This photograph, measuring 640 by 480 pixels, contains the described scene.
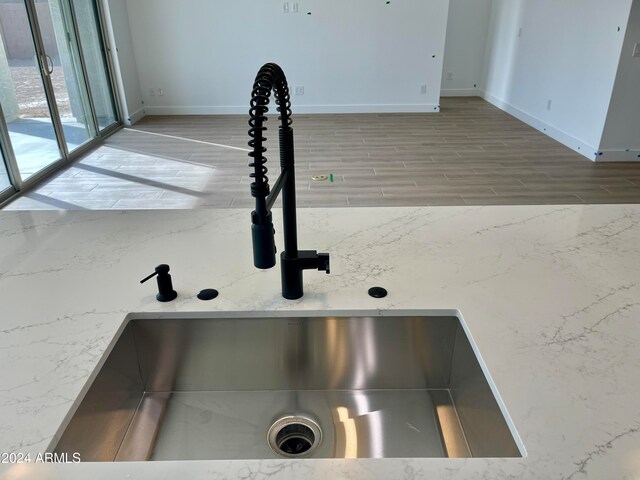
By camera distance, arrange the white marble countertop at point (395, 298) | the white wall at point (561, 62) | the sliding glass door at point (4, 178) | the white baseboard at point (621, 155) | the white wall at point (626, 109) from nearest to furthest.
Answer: the white marble countertop at point (395, 298), the sliding glass door at point (4, 178), the white wall at point (626, 109), the white wall at point (561, 62), the white baseboard at point (621, 155)

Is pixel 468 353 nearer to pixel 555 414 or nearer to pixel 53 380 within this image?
pixel 555 414

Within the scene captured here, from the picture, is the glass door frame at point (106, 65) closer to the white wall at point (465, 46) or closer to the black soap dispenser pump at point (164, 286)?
the white wall at point (465, 46)

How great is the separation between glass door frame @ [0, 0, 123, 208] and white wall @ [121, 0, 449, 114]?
728 millimetres

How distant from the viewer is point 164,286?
1.02 m

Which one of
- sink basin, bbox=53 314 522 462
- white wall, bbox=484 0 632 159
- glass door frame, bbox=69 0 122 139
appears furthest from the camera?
glass door frame, bbox=69 0 122 139

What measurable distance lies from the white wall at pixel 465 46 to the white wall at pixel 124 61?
194 inches

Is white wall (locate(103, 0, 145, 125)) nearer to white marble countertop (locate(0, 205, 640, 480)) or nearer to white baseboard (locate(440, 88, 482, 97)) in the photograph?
white baseboard (locate(440, 88, 482, 97))

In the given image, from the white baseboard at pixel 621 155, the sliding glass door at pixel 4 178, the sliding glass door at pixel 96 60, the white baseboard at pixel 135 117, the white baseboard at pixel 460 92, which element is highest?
the sliding glass door at pixel 96 60

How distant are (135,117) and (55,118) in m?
2.10

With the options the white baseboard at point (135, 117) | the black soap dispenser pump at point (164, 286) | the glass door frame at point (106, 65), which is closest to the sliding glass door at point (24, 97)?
the glass door frame at point (106, 65)

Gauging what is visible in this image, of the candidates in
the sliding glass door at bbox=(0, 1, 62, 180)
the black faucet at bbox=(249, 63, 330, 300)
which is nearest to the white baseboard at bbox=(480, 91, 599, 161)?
the black faucet at bbox=(249, 63, 330, 300)

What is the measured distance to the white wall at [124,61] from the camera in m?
6.10

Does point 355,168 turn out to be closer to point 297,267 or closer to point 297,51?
point 297,51

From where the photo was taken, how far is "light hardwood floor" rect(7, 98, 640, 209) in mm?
4129
